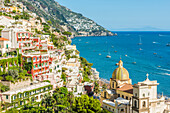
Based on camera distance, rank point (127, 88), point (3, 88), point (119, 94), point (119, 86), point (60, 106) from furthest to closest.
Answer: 1. point (119, 86)
2. point (119, 94)
3. point (127, 88)
4. point (60, 106)
5. point (3, 88)

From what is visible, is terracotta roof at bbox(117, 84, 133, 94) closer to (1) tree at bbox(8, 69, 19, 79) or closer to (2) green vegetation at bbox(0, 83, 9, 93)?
(1) tree at bbox(8, 69, 19, 79)

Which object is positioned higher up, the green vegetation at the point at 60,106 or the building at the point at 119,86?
the building at the point at 119,86

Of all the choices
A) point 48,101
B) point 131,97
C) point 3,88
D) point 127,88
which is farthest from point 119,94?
point 3,88

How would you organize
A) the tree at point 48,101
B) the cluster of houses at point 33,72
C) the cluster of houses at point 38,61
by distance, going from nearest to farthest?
1. the cluster of houses at point 33,72
2. the tree at point 48,101
3. the cluster of houses at point 38,61

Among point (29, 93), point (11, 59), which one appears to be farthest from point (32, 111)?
point (11, 59)

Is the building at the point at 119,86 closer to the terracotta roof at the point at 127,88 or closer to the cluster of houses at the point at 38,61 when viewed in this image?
the terracotta roof at the point at 127,88

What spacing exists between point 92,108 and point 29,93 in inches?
424

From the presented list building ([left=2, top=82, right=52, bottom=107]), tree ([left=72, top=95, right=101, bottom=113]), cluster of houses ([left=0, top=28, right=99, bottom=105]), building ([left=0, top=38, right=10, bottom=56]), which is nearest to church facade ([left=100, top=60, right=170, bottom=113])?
tree ([left=72, top=95, right=101, bottom=113])

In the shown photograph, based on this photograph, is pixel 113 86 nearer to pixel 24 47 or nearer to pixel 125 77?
pixel 125 77

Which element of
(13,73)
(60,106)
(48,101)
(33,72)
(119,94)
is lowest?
(60,106)

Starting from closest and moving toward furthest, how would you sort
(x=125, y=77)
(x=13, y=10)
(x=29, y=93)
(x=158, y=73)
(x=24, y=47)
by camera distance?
(x=29, y=93) < (x=125, y=77) < (x=24, y=47) < (x=13, y=10) < (x=158, y=73)

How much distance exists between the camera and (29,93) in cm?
3709

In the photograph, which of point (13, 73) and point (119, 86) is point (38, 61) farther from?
point (119, 86)

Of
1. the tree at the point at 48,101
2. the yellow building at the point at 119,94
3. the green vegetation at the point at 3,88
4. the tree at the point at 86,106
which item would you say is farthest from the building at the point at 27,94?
the yellow building at the point at 119,94
